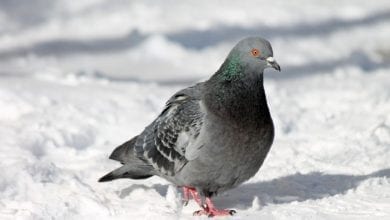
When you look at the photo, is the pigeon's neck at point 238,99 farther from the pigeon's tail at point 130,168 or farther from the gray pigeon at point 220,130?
the pigeon's tail at point 130,168

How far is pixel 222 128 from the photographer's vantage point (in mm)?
4742

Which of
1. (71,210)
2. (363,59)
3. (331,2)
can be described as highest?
(331,2)

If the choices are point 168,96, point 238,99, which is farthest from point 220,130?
point 168,96

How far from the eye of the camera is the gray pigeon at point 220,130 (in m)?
4.76

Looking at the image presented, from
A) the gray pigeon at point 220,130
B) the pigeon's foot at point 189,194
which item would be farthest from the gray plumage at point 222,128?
the pigeon's foot at point 189,194

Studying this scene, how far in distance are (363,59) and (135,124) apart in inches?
158

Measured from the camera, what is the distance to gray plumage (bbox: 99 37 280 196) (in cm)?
475

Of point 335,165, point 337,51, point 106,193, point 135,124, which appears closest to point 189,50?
point 337,51

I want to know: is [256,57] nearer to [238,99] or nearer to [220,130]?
[238,99]

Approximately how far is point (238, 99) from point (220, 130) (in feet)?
0.66

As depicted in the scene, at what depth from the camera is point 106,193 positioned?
17.3ft

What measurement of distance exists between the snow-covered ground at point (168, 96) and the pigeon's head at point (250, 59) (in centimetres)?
75

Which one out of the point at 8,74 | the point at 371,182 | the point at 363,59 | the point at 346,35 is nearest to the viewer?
the point at 371,182

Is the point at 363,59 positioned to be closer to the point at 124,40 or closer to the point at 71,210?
the point at 124,40
